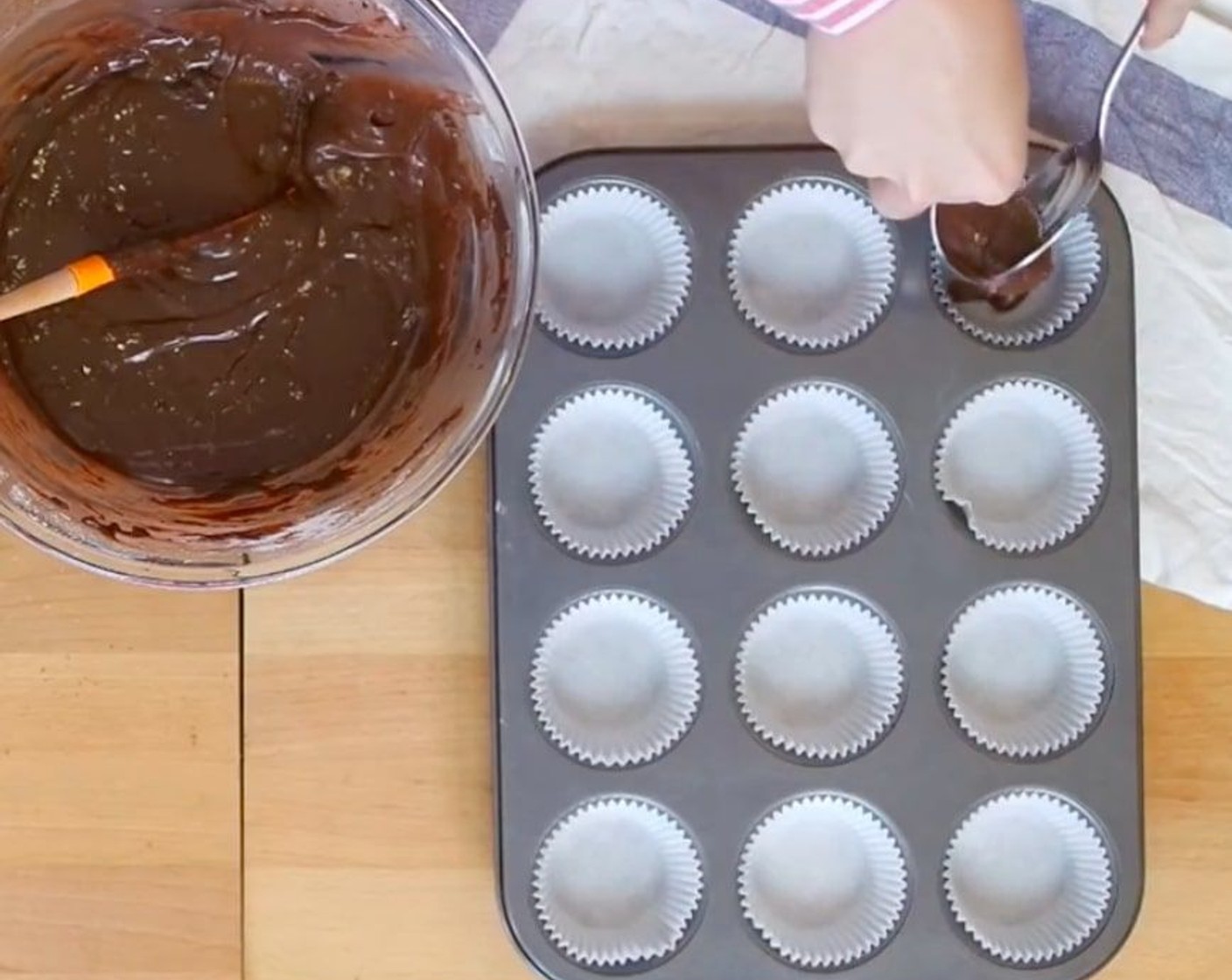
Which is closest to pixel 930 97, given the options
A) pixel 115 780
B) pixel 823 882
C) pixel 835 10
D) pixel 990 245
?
pixel 835 10

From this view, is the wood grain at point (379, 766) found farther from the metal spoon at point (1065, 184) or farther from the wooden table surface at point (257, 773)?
the metal spoon at point (1065, 184)

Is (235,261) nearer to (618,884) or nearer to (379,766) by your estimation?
(379,766)

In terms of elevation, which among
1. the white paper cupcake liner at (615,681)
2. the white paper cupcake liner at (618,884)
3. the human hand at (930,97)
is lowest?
the white paper cupcake liner at (618,884)

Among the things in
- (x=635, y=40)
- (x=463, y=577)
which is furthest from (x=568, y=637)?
(x=635, y=40)

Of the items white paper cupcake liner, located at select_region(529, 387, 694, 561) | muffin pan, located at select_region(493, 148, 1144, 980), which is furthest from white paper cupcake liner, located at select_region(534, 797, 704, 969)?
white paper cupcake liner, located at select_region(529, 387, 694, 561)

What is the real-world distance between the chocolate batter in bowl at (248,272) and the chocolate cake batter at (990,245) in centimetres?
25

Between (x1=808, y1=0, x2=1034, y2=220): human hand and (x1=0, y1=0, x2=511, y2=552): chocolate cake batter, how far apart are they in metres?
0.17

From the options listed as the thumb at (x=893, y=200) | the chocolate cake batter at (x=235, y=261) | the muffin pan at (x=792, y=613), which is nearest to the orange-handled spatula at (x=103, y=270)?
the chocolate cake batter at (x=235, y=261)

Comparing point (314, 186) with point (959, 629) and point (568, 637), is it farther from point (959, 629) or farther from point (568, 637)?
point (959, 629)

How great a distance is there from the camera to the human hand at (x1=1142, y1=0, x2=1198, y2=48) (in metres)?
0.72

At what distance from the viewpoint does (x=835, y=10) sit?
2.20 feet

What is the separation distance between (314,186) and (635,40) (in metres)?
0.23

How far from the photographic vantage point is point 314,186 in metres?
0.73

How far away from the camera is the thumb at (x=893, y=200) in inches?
30.1
